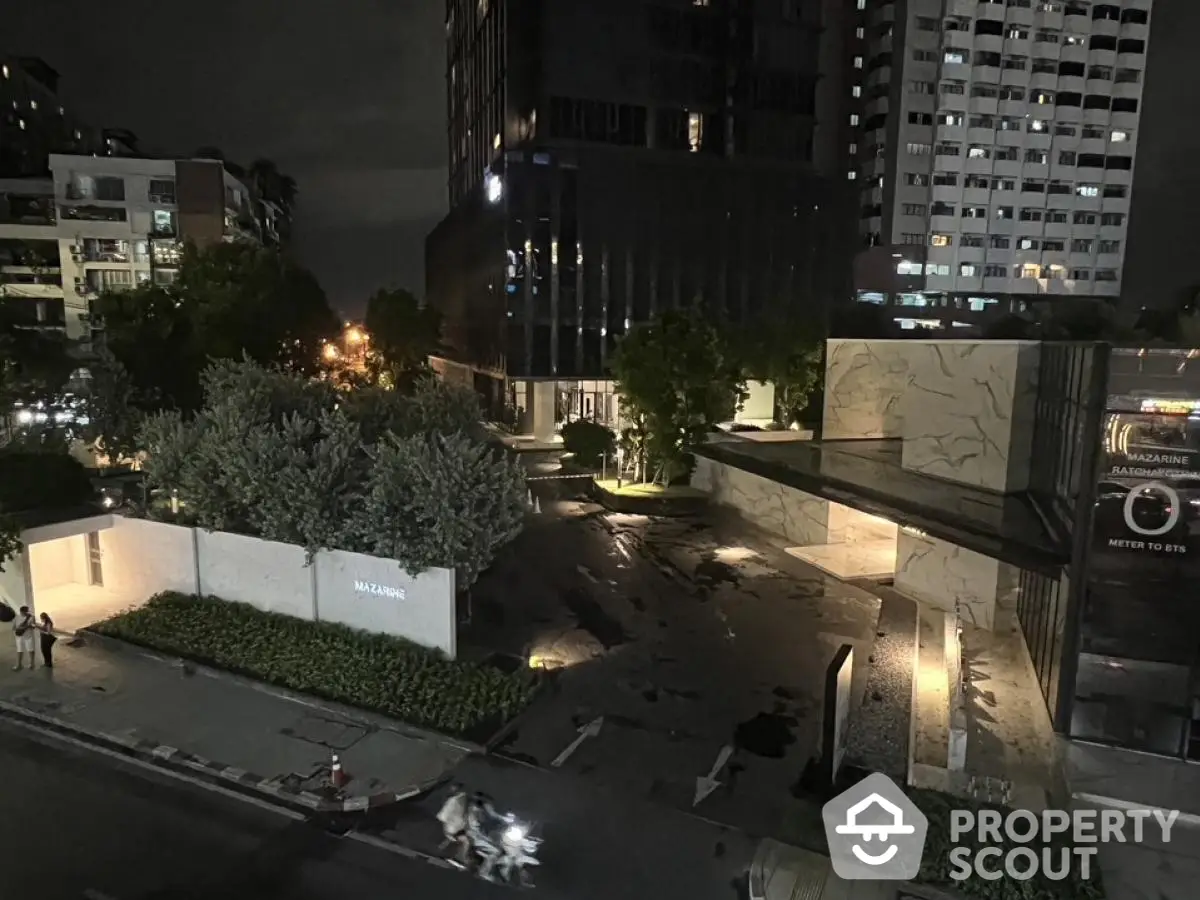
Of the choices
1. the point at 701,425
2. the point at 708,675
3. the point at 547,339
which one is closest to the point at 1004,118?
the point at 547,339

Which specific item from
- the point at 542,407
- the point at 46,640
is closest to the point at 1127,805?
the point at 46,640

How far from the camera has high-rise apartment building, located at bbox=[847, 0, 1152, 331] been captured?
68.2 metres

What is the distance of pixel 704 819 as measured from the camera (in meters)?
12.0

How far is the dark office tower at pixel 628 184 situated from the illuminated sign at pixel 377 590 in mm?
34506

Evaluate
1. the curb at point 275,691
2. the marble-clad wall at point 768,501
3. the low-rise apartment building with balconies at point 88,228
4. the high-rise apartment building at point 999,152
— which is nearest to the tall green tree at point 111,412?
the curb at point 275,691

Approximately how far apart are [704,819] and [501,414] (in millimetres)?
46086

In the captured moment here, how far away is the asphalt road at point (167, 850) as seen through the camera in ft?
33.9

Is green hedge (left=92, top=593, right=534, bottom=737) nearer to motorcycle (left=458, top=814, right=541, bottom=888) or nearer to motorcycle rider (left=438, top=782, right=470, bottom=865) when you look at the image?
motorcycle rider (left=438, top=782, right=470, bottom=865)

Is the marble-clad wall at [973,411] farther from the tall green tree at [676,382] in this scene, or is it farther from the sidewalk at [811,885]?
the sidewalk at [811,885]

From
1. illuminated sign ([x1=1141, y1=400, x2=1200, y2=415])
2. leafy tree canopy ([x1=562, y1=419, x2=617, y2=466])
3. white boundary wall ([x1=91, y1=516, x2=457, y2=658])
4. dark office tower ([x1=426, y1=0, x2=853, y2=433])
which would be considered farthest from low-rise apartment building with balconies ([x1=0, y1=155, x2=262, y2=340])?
illuminated sign ([x1=1141, y1=400, x2=1200, y2=415])

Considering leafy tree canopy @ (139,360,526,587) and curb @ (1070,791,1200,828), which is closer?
curb @ (1070,791,1200,828)

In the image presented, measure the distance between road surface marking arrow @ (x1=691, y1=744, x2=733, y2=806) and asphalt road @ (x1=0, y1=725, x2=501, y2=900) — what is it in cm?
367

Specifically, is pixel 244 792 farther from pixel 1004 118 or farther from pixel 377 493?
pixel 1004 118

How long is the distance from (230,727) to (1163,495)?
16.6m
